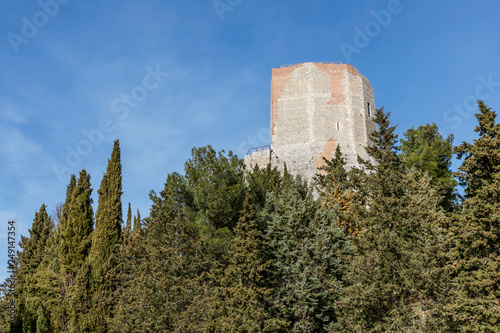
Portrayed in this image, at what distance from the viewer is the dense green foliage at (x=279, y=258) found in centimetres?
1363

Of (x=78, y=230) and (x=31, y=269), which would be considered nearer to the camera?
(x=78, y=230)

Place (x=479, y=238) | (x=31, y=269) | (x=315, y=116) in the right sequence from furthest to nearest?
(x=315, y=116), (x=31, y=269), (x=479, y=238)

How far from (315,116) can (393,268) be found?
27.9 metres

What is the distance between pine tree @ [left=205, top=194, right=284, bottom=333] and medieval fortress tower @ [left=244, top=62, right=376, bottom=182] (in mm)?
20289

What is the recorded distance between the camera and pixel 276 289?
2011cm

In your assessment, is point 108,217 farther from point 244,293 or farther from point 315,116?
point 315,116

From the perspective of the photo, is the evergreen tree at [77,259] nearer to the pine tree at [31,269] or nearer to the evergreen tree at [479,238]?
the pine tree at [31,269]

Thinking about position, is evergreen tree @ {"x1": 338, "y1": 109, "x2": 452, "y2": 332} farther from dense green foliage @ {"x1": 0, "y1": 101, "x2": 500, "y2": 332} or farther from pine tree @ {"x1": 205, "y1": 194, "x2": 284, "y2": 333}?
pine tree @ {"x1": 205, "y1": 194, "x2": 284, "y2": 333}

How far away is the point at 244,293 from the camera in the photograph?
17.5 meters

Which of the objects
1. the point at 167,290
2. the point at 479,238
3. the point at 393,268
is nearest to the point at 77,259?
the point at 167,290

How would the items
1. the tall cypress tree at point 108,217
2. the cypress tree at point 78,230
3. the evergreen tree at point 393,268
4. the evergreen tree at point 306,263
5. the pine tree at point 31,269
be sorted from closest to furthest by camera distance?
1. the evergreen tree at point 393,268
2. the evergreen tree at point 306,263
3. the tall cypress tree at point 108,217
4. the cypress tree at point 78,230
5. the pine tree at point 31,269

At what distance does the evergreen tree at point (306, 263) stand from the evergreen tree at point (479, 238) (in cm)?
504

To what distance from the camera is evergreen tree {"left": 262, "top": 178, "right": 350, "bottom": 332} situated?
749 inches

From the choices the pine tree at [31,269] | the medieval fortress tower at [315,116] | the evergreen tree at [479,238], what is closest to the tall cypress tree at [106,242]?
the pine tree at [31,269]
